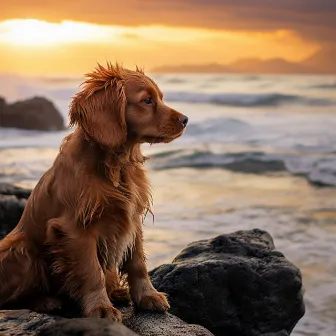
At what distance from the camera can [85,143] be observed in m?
4.51

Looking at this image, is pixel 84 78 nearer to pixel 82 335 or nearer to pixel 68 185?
pixel 68 185

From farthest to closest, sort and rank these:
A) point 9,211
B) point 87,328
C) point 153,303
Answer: point 9,211 < point 153,303 < point 87,328

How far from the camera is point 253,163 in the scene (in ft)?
67.6

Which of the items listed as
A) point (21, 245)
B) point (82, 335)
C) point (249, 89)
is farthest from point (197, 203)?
point (249, 89)

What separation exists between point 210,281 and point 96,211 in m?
1.67

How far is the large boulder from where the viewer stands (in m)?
26.7

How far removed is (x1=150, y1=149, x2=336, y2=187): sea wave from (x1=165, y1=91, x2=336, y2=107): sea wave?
46.3ft

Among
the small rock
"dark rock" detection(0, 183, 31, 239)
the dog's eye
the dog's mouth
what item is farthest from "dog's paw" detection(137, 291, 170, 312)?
"dark rock" detection(0, 183, 31, 239)

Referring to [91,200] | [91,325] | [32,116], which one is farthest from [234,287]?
[32,116]

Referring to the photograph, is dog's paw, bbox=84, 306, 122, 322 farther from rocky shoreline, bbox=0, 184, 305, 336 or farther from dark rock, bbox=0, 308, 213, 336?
rocky shoreline, bbox=0, 184, 305, 336

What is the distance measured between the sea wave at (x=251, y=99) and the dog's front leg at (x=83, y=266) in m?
31.1

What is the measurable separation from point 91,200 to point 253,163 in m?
16.5

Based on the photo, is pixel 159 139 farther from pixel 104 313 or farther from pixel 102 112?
pixel 104 313

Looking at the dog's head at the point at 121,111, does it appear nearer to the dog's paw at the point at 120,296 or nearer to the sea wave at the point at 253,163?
the dog's paw at the point at 120,296
